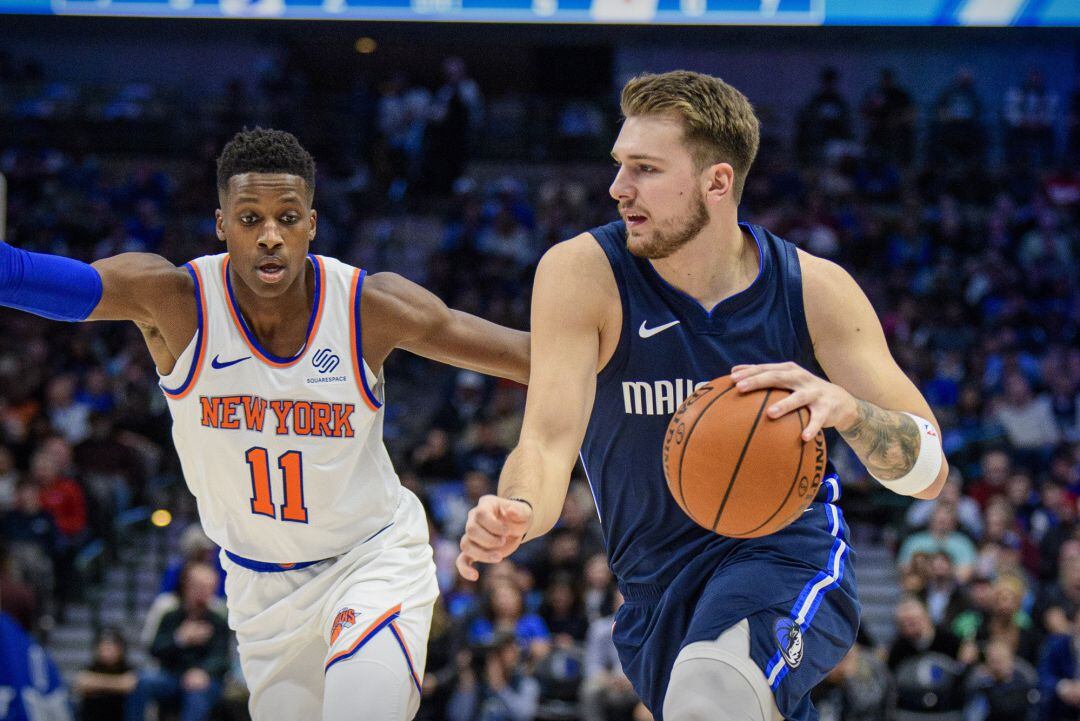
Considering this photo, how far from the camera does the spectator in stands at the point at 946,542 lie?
995cm

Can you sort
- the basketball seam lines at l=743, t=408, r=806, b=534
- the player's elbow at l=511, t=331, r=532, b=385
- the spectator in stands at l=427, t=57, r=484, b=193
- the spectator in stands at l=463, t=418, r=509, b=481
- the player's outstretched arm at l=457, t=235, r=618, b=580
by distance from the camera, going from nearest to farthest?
the basketball seam lines at l=743, t=408, r=806, b=534 → the player's outstretched arm at l=457, t=235, r=618, b=580 → the player's elbow at l=511, t=331, r=532, b=385 → the spectator in stands at l=463, t=418, r=509, b=481 → the spectator in stands at l=427, t=57, r=484, b=193

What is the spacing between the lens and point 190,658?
29.2 ft

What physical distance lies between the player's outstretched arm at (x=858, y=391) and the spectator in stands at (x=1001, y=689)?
5.64m

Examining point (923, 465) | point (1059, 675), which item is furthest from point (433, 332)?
point (1059, 675)

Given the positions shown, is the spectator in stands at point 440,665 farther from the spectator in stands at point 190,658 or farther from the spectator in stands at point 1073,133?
the spectator in stands at point 1073,133

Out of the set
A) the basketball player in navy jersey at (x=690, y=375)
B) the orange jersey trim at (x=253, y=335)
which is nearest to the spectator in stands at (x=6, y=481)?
the orange jersey trim at (x=253, y=335)

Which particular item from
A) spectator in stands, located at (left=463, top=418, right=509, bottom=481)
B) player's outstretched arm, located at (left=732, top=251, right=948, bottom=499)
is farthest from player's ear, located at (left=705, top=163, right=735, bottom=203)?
spectator in stands, located at (left=463, top=418, right=509, bottom=481)

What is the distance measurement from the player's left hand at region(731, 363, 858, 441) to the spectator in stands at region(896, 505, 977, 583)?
7083 mm

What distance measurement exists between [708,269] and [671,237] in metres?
0.21

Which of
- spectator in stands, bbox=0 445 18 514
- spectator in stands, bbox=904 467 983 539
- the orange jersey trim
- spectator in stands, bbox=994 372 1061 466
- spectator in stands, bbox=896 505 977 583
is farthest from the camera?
spectator in stands, bbox=994 372 1061 466

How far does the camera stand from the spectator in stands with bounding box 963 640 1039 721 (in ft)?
28.8

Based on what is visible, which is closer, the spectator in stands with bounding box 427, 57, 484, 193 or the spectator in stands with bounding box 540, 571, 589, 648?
the spectator in stands with bounding box 540, 571, 589, 648

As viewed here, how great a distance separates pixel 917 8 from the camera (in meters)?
12.5

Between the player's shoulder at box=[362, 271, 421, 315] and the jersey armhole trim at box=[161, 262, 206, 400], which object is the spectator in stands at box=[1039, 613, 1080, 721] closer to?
the player's shoulder at box=[362, 271, 421, 315]
